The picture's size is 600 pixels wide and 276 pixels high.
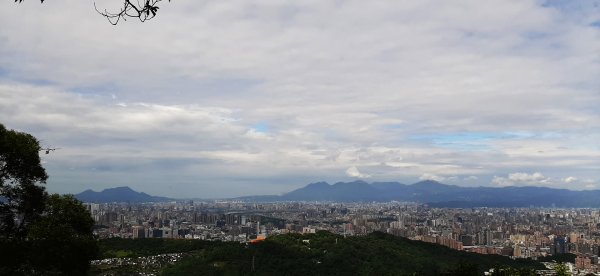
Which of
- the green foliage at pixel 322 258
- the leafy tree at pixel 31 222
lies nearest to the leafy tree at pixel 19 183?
the leafy tree at pixel 31 222

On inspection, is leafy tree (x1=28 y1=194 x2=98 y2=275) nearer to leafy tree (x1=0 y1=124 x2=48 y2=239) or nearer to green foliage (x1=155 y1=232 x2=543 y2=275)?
leafy tree (x1=0 y1=124 x2=48 y2=239)

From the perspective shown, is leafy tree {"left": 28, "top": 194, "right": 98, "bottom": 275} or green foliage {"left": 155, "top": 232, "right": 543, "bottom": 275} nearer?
leafy tree {"left": 28, "top": 194, "right": 98, "bottom": 275}

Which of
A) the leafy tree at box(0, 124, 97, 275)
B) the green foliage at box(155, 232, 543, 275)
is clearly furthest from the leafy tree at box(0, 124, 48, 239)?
the green foliage at box(155, 232, 543, 275)

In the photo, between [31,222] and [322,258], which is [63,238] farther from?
[322,258]

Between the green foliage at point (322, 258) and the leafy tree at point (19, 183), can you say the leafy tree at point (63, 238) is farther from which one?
the green foliage at point (322, 258)

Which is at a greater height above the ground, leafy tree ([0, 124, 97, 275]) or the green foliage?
leafy tree ([0, 124, 97, 275])

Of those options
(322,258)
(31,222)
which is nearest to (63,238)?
(31,222)

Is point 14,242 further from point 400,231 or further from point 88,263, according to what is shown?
point 400,231

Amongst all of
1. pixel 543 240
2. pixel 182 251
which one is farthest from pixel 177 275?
pixel 543 240
